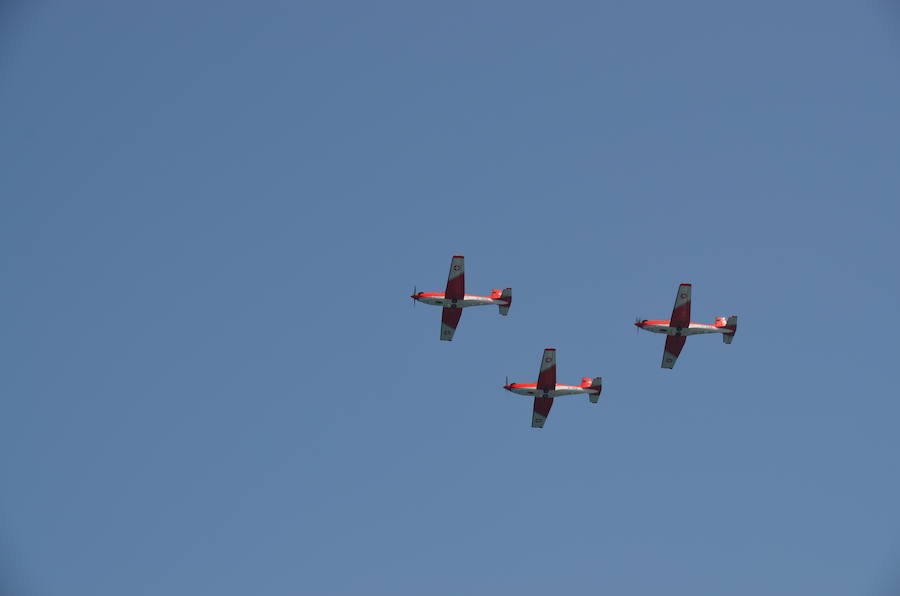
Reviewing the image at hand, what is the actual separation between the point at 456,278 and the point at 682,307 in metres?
21.1

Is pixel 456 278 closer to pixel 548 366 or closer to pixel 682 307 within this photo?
pixel 548 366

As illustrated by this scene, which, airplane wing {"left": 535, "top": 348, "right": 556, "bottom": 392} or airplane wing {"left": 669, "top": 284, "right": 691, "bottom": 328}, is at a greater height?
airplane wing {"left": 669, "top": 284, "right": 691, "bottom": 328}

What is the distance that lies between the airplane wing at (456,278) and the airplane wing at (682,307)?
19.8 metres

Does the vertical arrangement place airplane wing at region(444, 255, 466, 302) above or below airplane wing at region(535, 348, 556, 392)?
above

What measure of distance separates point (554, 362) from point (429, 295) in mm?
13204

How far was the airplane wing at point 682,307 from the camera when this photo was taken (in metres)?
198

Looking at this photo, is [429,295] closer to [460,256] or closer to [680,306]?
[460,256]

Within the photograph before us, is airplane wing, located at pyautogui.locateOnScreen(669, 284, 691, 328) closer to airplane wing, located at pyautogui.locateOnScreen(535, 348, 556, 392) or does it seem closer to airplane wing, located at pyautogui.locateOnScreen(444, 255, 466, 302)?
airplane wing, located at pyautogui.locateOnScreen(535, 348, 556, 392)

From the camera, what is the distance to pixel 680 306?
19888cm

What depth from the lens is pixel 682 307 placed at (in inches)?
7830

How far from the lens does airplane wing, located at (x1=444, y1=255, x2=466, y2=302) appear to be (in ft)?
650

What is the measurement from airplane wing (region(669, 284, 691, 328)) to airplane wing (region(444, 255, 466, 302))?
1982 centimetres

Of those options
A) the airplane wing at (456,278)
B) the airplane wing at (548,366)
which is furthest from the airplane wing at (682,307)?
the airplane wing at (456,278)

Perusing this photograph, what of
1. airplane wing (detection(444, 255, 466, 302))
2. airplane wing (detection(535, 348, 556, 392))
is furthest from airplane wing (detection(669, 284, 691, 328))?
airplane wing (detection(444, 255, 466, 302))
